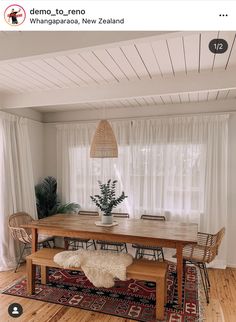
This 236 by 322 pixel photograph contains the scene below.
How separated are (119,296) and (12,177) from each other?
7.44 ft

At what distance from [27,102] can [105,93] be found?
3.84 ft

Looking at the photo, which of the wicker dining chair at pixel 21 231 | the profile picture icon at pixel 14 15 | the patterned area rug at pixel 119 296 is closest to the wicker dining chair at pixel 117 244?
the patterned area rug at pixel 119 296

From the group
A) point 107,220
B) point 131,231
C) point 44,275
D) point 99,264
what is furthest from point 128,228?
point 44,275

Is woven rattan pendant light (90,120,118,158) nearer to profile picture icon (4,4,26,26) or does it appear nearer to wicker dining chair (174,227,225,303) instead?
wicker dining chair (174,227,225,303)

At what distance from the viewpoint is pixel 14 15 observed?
3.98ft

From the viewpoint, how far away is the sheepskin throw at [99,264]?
2568 mm

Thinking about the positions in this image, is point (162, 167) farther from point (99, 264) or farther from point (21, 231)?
point (21, 231)

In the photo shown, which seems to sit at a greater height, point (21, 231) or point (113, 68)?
point (113, 68)

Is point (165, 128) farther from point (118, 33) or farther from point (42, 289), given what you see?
point (42, 289)

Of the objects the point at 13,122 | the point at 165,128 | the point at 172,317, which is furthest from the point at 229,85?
the point at 13,122

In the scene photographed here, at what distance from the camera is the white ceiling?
1.79 m

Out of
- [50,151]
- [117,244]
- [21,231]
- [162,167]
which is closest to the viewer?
[21,231]

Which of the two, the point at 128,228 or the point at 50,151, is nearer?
the point at 128,228

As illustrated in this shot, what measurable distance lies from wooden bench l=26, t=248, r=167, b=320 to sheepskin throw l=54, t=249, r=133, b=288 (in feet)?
0.22
